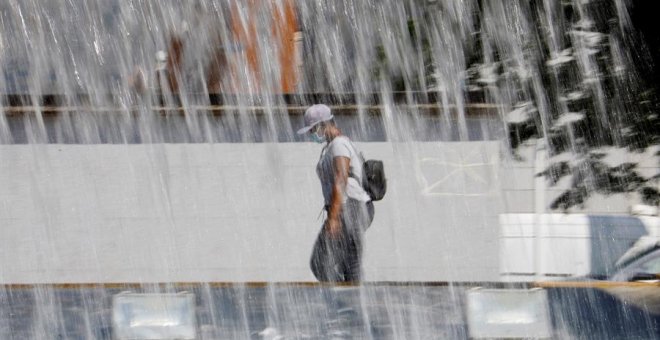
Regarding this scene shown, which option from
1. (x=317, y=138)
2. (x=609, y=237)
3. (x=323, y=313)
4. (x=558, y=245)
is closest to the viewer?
(x=323, y=313)

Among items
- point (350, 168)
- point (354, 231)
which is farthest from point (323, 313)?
point (350, 168)

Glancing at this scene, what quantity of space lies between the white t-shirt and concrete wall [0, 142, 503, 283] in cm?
269

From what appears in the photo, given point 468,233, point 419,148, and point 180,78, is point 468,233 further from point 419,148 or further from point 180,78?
point 180,78

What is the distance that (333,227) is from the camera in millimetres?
4953

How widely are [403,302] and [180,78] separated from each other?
462 centimetres

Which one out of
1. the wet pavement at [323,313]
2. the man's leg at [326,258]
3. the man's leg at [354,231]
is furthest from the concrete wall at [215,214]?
the wet pavement at [323,313]

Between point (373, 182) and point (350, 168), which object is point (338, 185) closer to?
point (350, 168)

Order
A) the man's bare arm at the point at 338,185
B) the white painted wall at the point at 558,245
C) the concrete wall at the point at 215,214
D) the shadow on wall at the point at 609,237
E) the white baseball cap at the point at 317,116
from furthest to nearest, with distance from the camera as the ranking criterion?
the white painted wall at the point at 558,245 → the shadow on wall at the point at 609,237 → the concrete wall at the point at 215,214 → the white baseball cap at the point at 317,116 → the man's bare arm at the point at 338,185

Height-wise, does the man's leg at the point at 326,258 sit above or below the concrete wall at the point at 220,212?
below

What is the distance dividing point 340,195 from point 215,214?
10.4ft

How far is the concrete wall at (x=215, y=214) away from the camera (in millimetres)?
7703

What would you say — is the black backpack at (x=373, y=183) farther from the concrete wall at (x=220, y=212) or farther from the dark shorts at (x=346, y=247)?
the concrete wall at (x=220, y=212)

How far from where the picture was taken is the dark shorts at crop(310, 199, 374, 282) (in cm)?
492

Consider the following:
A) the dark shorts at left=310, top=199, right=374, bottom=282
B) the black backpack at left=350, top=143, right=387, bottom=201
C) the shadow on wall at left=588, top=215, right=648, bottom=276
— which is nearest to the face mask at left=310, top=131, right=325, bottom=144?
the black backpack at left=350, top=143, right=387, bottom=201
